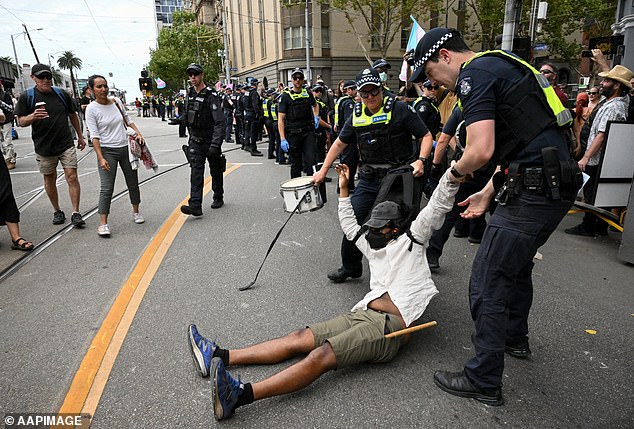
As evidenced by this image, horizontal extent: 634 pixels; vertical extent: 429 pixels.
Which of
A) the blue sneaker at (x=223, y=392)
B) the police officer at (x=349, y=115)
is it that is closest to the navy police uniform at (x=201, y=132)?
the police officer at (x=349, y=115)

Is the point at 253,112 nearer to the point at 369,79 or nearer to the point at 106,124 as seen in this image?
the point at 106,124

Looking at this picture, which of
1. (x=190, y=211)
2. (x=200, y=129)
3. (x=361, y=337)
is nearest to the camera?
(x=361, y=337)

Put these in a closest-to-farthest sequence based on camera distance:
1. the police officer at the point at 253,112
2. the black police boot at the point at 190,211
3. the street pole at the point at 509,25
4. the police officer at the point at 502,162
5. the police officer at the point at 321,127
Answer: the police officer at the point at 502,162, the black police boot at the point at 190,211, the street pole at the point at 509,25, the police officer at the point at 321,127, the police officer at the point at 253,112

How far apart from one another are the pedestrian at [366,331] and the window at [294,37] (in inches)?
1507

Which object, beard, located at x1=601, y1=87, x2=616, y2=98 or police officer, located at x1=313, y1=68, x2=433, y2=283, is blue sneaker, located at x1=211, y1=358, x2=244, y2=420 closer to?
police officer, located at x1=313, y1=68, x2=433, y2=283

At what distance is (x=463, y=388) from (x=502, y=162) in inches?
53.4

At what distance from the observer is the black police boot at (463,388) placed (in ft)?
8.49

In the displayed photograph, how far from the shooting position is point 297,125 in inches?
315

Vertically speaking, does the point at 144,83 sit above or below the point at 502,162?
above

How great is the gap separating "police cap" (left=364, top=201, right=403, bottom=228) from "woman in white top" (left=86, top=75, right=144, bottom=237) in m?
4.04

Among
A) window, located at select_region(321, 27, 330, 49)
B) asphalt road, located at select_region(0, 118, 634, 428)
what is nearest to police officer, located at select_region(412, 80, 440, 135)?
asphalt road, located at select_region(0, 118, 634, 428)

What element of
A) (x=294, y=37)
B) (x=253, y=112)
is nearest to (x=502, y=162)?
(x=253, y=112)

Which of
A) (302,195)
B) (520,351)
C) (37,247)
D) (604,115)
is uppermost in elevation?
(604,115)

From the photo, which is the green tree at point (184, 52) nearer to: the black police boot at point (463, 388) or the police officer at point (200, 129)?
the police officer at point (200, 129)
